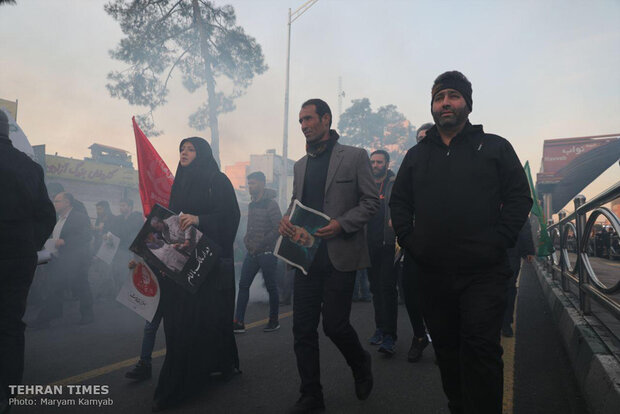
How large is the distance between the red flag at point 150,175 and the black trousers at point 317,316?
175 centimetres

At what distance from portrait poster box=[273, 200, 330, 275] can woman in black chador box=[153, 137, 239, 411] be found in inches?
31.2

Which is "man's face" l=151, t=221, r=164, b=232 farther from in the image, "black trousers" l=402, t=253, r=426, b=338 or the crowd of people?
"black trousers" l=402, t=253, r=426, b=338

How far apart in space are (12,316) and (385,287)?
3.11m

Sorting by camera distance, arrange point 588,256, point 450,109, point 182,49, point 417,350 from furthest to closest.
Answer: point 182,49 < point 588,256 < point 417,350 < point 450,109

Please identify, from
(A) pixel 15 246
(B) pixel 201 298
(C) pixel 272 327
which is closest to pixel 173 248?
(B) pixel 201 298

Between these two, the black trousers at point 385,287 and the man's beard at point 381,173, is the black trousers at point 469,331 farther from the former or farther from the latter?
the man's beard at point 381,173

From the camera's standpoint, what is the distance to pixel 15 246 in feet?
8.64

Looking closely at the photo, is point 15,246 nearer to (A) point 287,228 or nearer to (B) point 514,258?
(A) point 287,228

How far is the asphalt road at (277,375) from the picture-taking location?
2693 millimetres

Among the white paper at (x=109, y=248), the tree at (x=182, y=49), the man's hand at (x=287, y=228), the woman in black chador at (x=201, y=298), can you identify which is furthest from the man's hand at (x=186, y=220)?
the tree at (x=182, y=49)

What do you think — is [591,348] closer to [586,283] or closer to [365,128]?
[586,283]

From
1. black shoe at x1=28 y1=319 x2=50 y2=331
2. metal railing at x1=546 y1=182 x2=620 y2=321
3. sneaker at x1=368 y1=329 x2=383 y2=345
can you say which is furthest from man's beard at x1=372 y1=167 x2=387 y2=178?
black shoe at x1=28 y1=319 x2=50 y2=331

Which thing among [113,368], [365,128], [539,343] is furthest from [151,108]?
[365,128]

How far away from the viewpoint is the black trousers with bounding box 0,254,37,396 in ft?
8.36
